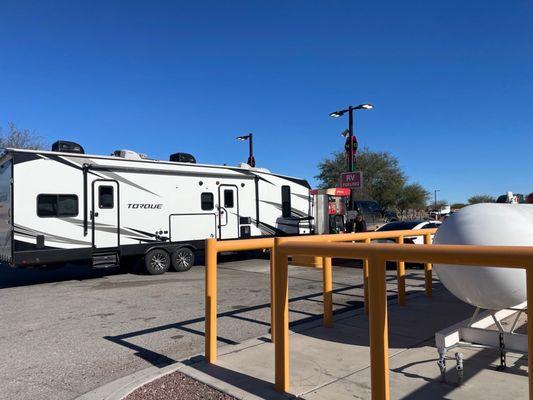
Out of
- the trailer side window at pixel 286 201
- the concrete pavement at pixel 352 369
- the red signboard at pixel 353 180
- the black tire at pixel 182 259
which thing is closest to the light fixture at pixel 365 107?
the red signboard at pixel 353 180

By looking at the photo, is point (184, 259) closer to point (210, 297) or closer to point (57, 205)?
point (57, 205)

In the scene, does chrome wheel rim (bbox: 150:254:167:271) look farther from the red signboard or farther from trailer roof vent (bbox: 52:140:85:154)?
the red signboard

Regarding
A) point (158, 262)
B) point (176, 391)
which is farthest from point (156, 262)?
point (176, 391)

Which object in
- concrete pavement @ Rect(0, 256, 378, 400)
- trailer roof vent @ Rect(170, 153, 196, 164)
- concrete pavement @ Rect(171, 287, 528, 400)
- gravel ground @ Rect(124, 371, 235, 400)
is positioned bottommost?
concrete pavement @ Rect(0, 256, 378, 400)

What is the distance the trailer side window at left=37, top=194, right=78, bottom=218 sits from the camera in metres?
11.0

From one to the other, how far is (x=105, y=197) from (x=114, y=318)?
502 centimetres

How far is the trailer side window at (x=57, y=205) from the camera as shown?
11.0 m

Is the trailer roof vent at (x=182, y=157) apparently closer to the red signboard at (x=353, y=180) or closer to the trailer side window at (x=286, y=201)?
the trailer side window at (x=286, y=201)

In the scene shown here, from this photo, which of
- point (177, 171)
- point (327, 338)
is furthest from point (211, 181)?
point (327, 338)

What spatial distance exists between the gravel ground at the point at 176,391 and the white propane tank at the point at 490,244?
8.19 feet

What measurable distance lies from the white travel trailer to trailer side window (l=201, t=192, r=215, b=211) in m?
0.03

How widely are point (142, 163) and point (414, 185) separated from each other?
55.6m

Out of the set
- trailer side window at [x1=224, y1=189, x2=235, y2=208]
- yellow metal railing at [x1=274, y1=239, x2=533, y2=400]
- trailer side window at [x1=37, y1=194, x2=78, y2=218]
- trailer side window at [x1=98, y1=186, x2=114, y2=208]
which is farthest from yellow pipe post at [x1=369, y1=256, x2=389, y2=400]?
trailer side window at [x1=224, y1=189, x2=235, y2=208]

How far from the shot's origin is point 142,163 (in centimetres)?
1284
